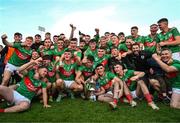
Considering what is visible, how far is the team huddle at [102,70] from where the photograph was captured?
8.34 m

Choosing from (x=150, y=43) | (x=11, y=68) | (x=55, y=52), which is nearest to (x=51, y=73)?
(x=55, y=52)

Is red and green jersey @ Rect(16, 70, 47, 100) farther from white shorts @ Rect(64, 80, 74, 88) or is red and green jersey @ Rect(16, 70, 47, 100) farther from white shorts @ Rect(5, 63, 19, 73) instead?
white shorts @ Rect(5, 63, 19, 73)

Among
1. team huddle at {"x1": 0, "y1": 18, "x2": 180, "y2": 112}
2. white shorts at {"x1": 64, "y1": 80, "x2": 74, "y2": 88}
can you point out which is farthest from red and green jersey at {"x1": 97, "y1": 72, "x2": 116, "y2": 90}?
white shorts at {"x1": 64, "y1": 80, "x2": 74, "y2": 88}

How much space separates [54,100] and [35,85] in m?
1.66

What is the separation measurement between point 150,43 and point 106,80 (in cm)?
246

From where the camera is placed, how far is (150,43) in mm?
10672

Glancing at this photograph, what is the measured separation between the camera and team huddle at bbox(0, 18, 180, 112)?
834cm

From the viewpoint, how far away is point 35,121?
683 cm

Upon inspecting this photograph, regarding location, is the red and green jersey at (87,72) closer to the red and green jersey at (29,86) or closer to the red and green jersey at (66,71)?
the red and green jersey at (66,71)

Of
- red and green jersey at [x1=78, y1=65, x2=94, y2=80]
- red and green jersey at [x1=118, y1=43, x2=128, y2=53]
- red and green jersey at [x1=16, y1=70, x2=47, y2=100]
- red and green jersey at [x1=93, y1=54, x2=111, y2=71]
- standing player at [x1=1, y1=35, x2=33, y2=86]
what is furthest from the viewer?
red and green jersey at [x1=118, y1=43, x2=128, y2=53]

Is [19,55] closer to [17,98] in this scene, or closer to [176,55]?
[17,98]

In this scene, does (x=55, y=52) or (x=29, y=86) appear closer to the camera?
(x=29, y=86)

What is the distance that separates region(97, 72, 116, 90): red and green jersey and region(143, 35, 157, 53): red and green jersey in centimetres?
204

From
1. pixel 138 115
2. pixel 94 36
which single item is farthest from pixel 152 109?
pixel 94 36
